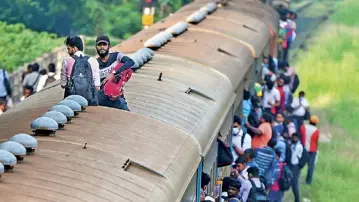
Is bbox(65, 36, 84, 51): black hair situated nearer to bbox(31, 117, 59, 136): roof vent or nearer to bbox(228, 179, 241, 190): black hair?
bbox(31, 117, 59, 136): roof vent

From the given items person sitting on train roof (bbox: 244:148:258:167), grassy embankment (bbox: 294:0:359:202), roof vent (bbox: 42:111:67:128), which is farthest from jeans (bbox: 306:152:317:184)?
roof vent (bbox: 42:111:67:128)

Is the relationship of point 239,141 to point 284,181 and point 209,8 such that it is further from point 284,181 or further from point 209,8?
point 209,8

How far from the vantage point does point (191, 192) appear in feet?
23.7

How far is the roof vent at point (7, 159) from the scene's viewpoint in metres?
5.14

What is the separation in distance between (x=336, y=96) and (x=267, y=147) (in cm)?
1369

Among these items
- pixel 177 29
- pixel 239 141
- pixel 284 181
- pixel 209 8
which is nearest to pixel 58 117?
pixel 239 141

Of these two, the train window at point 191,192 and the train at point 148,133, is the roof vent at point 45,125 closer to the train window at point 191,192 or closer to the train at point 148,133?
the train at point 148,133

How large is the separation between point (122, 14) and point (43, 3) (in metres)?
6.22

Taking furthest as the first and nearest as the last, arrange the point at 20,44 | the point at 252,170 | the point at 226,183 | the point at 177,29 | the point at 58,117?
1. the point at 20,44
2. the point at 177,29
3. the point at 252,170
4. the point at 226,183
5. the point at 58,117

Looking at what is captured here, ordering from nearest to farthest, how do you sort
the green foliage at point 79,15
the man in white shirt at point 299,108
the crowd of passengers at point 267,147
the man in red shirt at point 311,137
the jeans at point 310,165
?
the crowd of passengers at point 267,147
the man in red shirt at point 311,137
the jeans at point 310,165
the man in white shirt at point 299,108
the green foliage at point 79,15

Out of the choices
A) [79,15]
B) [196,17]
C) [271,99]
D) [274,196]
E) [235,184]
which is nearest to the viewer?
[235,184]

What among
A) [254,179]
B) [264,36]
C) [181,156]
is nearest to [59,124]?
[181,156]

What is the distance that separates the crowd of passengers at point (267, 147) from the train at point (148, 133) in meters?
0.25

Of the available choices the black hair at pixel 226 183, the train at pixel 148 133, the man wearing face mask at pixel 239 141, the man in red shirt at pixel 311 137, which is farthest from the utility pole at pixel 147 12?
the black hair at pixel 226 183
